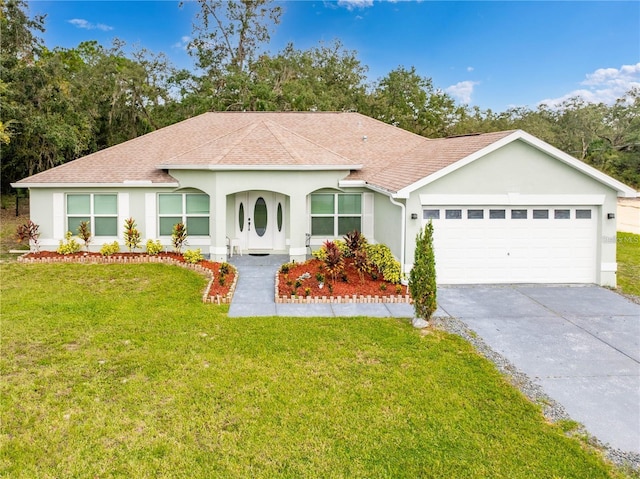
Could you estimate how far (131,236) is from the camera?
15531 millimetres

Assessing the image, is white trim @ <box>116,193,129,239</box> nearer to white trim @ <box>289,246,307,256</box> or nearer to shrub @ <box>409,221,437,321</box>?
white trim @ <box>289,246,307,256</box>

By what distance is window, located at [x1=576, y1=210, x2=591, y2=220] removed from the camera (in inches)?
506

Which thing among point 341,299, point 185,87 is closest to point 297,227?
point 341,299

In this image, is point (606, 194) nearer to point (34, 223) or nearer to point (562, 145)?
point (34, 223)

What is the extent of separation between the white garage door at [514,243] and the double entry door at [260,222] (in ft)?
19.0

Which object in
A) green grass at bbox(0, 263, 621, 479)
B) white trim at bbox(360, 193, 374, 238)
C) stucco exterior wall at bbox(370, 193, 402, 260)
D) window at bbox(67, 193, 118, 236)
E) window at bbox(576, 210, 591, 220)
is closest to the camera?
green grass at bbox(0, 263, 621, 479)

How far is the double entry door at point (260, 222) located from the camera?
16.3 m

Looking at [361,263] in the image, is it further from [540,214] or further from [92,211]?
[92,211]

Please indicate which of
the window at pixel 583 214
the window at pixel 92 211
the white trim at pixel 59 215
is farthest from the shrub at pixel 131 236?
the window at pixel 583 214

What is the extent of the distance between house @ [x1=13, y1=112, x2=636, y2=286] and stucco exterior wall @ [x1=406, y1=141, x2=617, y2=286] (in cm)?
3

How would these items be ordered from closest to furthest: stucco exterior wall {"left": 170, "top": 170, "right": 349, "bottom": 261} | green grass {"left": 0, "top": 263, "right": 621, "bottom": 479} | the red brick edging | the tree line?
1. green grass {"left": 0, "top": 263, "right": 621, "bottom": 479}
2. the red brick edging
3. stucco exterior wall {"left": 170, "top": 170, "right": 349, "bottom": 261}
4. the tree line

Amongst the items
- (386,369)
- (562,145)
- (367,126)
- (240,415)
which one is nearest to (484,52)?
(367,126)

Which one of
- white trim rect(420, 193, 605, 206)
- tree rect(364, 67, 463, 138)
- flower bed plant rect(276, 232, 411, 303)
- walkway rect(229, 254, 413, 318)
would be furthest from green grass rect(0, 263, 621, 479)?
tree rect(364, 67, 463, 138)

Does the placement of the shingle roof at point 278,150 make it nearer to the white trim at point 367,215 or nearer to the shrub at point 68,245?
the white trim at point 367,215
